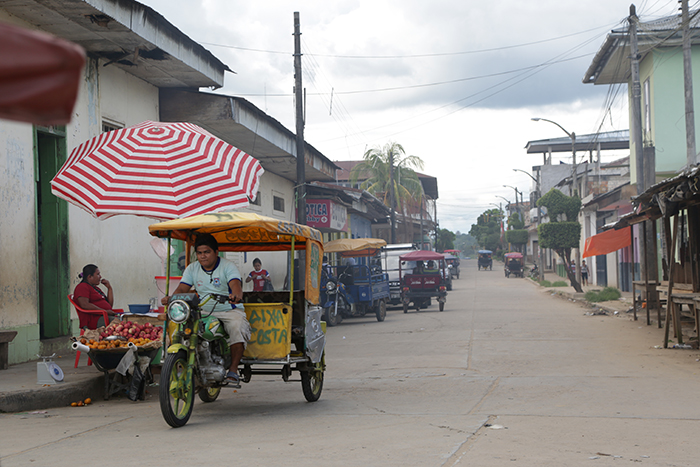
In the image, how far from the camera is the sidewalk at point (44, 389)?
743 cm

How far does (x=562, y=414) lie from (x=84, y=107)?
9.78m

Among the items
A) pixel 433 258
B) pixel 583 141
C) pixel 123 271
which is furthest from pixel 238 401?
pixel 583 141

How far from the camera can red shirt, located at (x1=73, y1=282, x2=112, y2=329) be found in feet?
31.4

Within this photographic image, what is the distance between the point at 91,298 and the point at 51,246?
232cm

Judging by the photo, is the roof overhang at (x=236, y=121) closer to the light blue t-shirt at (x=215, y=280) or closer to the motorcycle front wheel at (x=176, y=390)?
the light blue t-shirt at (x=215, y=280)

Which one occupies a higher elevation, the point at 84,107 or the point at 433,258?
the point at 84,107

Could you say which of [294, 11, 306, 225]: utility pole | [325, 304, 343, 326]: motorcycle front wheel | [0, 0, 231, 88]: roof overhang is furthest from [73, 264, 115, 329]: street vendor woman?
[325, 304, 343, 326]: motorcycle front wheel

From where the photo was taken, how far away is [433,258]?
27.2 m

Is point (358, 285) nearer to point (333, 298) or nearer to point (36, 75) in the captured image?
point (333, 298)

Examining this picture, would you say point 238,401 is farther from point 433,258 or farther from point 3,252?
point 433,258

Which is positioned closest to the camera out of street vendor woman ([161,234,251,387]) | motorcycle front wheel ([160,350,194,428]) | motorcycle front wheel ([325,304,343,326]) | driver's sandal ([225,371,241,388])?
motorcycle front wheel ([160,350,194,428])

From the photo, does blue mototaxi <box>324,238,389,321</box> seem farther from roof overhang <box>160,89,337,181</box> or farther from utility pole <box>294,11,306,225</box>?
roof overhang <box>160,89,337,181</box>

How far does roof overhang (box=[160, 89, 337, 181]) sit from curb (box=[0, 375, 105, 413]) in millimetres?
8469

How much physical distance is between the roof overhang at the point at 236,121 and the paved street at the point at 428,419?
265 inches
